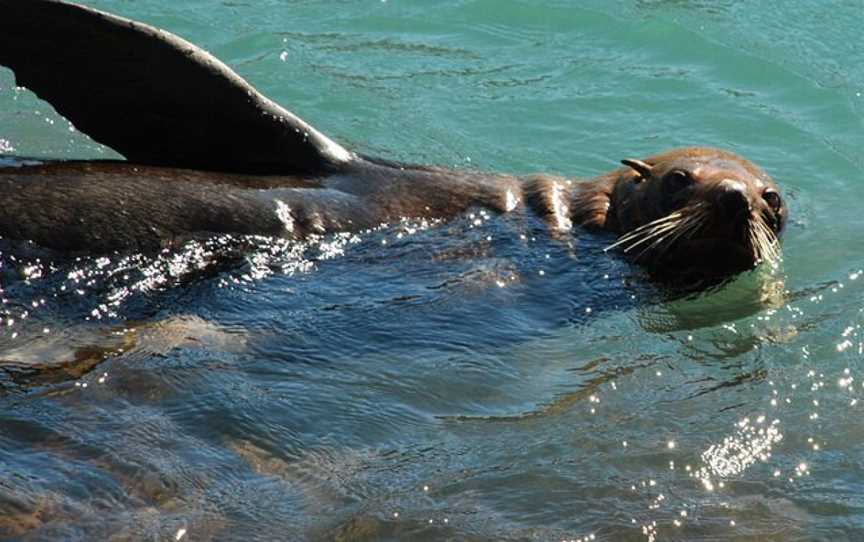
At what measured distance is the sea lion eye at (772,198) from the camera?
8117mm

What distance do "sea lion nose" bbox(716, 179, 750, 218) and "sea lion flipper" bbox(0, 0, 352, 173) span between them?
2.02m

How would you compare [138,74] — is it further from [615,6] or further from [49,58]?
[615,6]

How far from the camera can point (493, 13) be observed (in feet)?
39.7

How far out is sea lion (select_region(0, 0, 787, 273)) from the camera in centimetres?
732

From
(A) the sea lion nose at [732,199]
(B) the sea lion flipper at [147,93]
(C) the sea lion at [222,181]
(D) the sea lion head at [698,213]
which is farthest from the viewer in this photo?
(D) the sea lion head at [698,213]

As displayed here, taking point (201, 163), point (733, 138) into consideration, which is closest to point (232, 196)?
point (201, 163)

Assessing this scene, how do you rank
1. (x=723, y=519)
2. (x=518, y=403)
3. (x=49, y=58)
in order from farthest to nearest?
(x=49, y=58) < (x=518, y=403) < (x=723, y=519)

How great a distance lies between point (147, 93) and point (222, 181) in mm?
569

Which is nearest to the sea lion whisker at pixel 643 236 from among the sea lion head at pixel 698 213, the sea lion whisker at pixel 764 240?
the sea lion head at pixel 698 213

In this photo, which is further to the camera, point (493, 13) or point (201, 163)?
point (493, 13)

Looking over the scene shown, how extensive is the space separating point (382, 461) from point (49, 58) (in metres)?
2.99

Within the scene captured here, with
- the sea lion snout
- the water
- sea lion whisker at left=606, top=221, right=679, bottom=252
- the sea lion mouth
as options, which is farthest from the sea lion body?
the sea lion snout

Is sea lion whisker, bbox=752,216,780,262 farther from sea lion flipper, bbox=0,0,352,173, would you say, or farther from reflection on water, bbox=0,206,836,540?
sea lion flipper, bbox=0,0,352,173

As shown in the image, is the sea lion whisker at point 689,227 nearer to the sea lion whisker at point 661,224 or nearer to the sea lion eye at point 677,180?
the sea lion whisker at point 661,224
